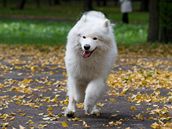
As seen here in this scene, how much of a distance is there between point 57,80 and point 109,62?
479cm

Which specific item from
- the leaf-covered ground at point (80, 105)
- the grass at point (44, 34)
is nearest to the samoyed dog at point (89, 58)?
the leaf-covered ground at point (80, 105)

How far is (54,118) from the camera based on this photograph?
8.85 m

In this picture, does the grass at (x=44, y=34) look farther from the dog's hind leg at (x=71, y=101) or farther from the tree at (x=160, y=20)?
the dog's hind leg at (x=71, y=101)

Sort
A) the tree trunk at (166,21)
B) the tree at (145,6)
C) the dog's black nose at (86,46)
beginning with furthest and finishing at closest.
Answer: the tree at (145,6)
the tree trunk at (166,21)
the dog's black nose at (86,46)

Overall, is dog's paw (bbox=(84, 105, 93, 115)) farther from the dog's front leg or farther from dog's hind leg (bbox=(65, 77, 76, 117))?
dog's hind leg (bbox=(65, 77, 76, 117))

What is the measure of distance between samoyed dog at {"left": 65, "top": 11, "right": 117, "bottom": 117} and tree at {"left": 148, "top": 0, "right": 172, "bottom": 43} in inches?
567

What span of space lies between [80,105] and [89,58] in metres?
1.42

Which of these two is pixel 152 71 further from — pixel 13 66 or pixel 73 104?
pixel 73 104

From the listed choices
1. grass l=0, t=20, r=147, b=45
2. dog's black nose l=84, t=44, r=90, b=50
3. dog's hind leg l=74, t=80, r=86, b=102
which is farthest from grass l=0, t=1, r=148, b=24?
dog's black nose l=84, t=44, r=90, b=50

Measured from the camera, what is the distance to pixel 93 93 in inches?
336

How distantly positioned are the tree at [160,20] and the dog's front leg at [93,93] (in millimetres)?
14650

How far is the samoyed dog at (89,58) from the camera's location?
8438 millimetres

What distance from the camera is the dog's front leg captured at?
8.50 m

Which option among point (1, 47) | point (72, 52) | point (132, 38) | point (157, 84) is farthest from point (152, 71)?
point (132, 38)
